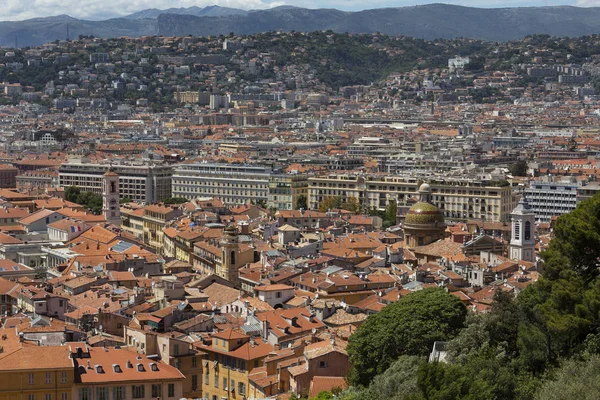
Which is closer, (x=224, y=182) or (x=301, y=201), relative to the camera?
(x=301, y=201)

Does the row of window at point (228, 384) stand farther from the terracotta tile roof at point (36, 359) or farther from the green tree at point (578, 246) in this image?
the green tree at point (578, 246)

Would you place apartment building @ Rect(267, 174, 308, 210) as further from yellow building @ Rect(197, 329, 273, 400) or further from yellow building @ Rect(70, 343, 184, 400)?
yellow building @ Rect(70, 343, 184, 400)

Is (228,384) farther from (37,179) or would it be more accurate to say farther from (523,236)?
(37,179)

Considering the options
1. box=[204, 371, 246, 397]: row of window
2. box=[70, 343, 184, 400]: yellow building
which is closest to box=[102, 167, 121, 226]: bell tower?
box=[204, 371, 246, 397]: row of window

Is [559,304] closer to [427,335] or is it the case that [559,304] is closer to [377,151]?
[427,335]

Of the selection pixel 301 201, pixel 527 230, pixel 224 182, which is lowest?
pixel 301 201

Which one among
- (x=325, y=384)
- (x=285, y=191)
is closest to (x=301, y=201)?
(x=285, y=191)

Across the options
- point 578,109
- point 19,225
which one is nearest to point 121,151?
point 19,225
